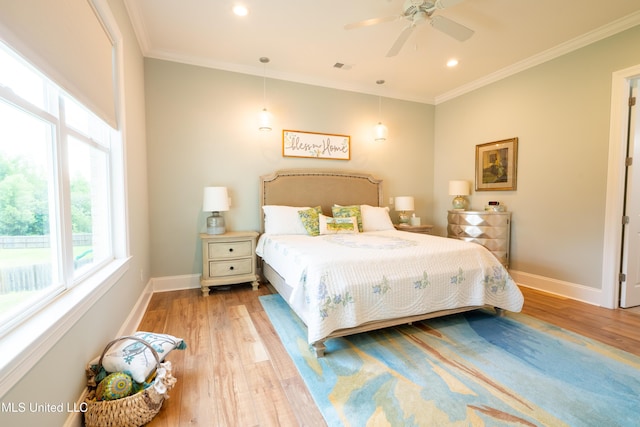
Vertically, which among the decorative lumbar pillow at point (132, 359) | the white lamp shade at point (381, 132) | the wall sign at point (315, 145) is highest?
the white lamp shade at point (381, 132)

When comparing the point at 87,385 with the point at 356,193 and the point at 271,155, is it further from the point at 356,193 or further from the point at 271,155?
the point at 356,193

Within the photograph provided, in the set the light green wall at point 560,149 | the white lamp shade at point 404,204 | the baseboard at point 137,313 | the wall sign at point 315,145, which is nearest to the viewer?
the baseboard at point 137,313

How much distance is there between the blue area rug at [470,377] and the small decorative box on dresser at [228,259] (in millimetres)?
1217

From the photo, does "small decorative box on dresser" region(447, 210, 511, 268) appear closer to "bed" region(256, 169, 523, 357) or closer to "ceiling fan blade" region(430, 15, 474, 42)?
"bed" region(256, 169, 523, 357)

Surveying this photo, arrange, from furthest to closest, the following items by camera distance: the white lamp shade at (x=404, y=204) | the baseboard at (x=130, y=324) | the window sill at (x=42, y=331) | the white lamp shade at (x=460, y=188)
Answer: the white lamp shade at (x=404, y=204), the white lamp shade at (x=460, y=188), the baseboard at (x=130, y=324), the window sill at (x=42, y=331)

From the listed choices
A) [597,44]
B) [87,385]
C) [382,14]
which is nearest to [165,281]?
[87,385]

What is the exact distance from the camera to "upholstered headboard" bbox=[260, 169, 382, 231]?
3.91m

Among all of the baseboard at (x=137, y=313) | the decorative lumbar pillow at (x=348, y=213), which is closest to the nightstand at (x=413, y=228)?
the decorative lumbar pillow at (x=348, y=213)

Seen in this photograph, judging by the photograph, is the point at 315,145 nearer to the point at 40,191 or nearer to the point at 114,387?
the point at 40,191

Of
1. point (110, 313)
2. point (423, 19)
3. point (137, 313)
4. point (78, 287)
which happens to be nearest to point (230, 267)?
point (137, 313)

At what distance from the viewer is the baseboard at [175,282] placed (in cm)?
348

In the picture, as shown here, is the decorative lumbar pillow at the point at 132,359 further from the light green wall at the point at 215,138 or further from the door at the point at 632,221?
the door at the point at 632,221

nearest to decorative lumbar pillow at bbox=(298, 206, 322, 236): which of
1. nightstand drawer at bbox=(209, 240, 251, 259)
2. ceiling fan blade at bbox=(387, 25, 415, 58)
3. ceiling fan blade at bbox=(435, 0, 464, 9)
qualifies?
nightstand drawer at bbox=(209, 240, 251, 259)

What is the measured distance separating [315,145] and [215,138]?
1400 millimetres
